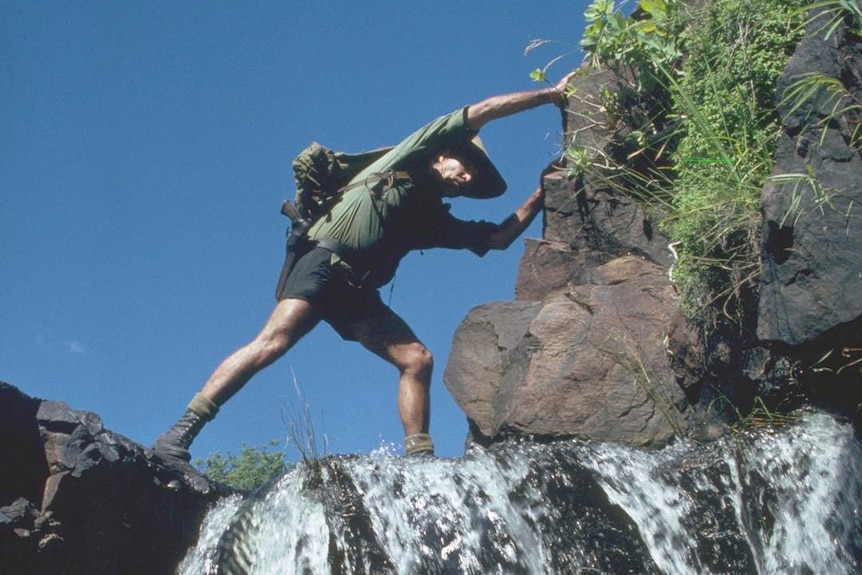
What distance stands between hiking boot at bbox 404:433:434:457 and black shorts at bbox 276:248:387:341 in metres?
0.82

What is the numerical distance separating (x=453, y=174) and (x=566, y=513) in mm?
2862

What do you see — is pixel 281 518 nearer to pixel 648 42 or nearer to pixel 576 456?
pixel 576 456

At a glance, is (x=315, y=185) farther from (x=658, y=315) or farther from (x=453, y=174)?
(x=658, y=315)

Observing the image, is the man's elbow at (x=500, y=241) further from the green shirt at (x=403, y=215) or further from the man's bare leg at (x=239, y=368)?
the man's bare leg at (x=239, y=368)

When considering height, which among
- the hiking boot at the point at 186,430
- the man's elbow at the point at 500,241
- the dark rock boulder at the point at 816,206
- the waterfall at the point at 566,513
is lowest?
the waterfall at the point at 566,513

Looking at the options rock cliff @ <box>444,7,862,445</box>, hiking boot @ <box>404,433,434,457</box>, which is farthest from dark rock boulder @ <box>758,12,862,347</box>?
hiking boot @ <box>404,433,434,457</box>

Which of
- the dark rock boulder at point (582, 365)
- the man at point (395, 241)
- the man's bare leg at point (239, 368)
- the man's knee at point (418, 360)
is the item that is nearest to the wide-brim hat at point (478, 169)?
the man at point (395, 241)

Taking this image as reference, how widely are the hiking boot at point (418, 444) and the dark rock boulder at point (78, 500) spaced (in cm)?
141

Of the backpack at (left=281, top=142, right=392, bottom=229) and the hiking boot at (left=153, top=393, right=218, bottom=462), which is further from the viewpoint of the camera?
the backpack at (left=281, top=142, right=392, bottom=229)

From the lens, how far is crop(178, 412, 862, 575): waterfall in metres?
4.44

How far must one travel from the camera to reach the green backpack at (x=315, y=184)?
22.4 feet

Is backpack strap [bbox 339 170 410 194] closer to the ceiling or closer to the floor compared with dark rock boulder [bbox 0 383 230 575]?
closer to the ceiling

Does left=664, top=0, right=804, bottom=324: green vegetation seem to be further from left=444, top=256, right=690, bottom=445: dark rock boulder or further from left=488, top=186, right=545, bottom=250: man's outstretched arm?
left=488, top=186, right=545, bottom=250: man's outstretched arm

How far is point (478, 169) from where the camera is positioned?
7.01 meters
